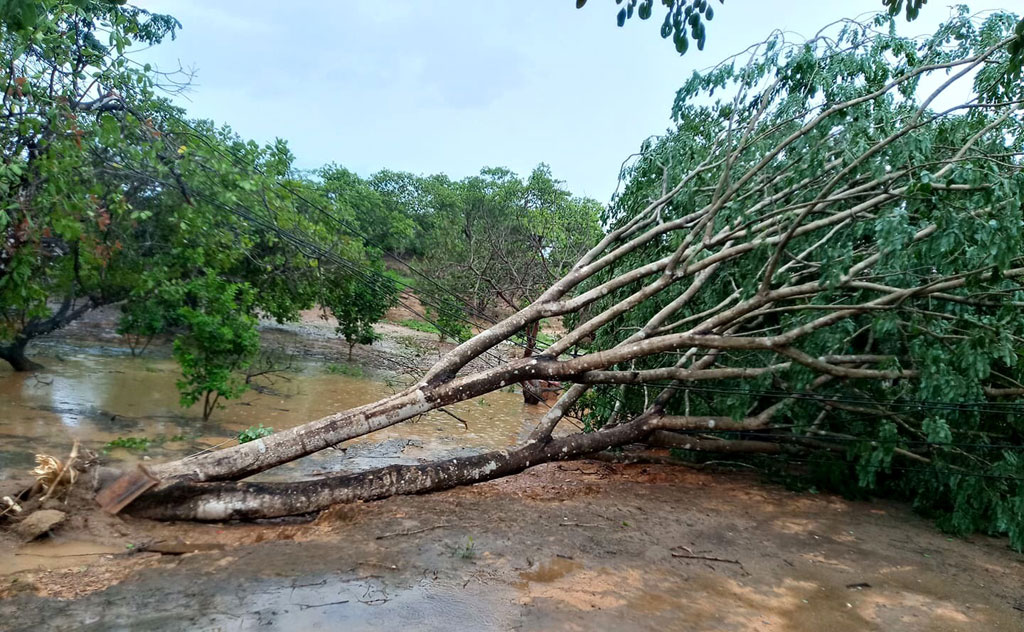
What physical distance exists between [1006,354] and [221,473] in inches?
255

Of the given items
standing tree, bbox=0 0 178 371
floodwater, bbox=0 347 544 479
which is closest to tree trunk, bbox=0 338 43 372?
floodwater, bbox=0 347 544 479

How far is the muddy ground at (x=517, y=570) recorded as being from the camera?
13.0 feet

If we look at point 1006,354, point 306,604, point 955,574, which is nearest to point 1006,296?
point 1006,354

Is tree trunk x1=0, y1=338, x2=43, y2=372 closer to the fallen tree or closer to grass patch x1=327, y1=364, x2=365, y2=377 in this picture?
grass patch x1=327, y1=364, x2=365, y2=377

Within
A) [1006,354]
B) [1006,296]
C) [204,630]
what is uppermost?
[1006,296]

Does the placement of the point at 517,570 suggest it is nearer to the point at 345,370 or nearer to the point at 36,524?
the point at 36,524

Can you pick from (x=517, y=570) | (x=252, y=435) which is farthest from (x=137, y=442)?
(x=517, y=570)

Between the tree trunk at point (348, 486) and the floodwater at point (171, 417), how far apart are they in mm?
1519

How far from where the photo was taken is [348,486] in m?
5.94

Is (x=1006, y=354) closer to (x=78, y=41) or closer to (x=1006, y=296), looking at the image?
(x=1006, y=296)

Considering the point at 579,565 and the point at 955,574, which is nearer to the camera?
the point at 579,565

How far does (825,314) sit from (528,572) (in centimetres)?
406

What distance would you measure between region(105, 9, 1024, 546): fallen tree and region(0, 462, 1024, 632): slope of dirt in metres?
0.47

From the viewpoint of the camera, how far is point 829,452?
7.54m
